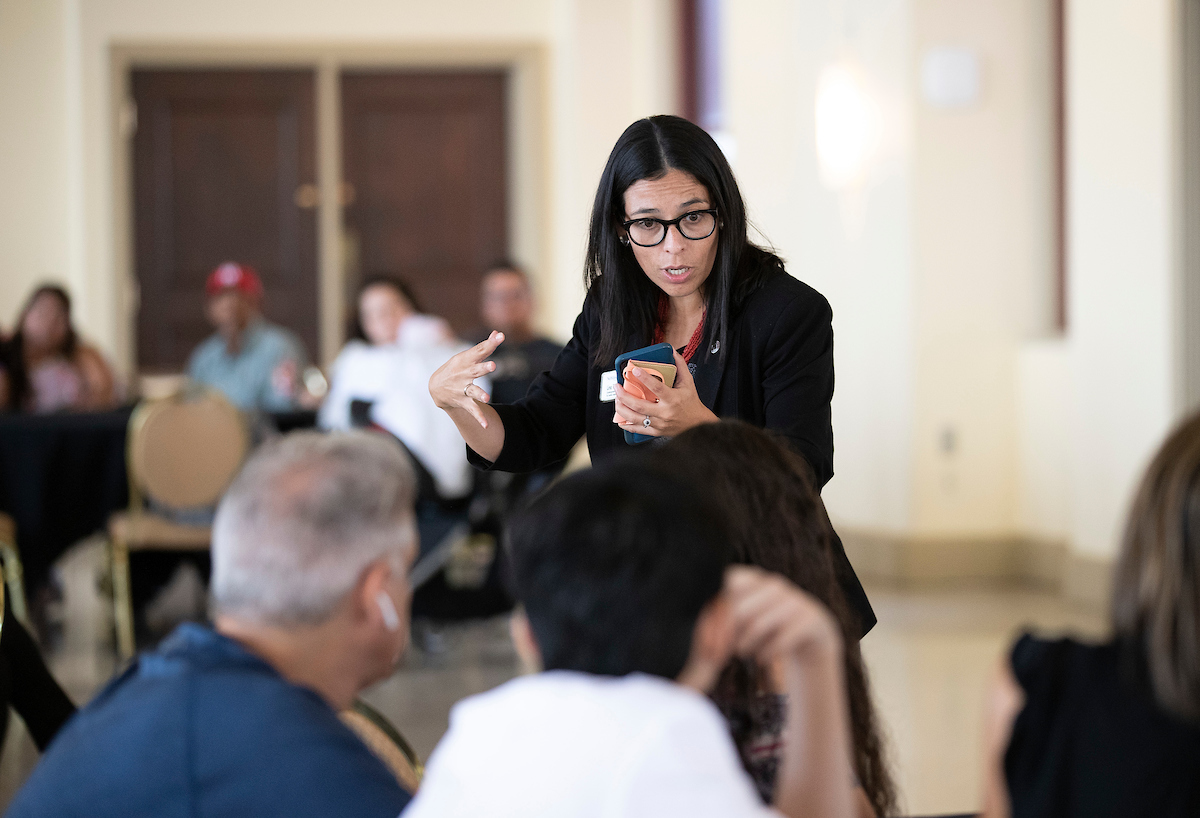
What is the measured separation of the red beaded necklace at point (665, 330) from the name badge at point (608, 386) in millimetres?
126

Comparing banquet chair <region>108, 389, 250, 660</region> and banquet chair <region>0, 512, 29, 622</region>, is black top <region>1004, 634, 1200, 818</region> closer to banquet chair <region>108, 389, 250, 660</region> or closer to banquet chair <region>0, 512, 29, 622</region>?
banquet chair <region>0, 512, 29, 622</region>

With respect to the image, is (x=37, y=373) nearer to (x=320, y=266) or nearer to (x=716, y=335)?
(x=320, y=266)

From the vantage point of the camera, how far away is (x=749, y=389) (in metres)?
1.90

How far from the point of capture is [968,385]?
18.6 feet

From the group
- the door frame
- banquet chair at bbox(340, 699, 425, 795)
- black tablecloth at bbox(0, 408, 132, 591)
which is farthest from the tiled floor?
the door frame

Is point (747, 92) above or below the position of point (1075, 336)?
above

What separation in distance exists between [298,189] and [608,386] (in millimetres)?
7048

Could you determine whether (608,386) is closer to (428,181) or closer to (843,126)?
(843,126)

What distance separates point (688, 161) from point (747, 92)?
511 cm

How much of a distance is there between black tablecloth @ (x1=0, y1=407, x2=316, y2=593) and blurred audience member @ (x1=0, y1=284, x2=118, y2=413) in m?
0.80

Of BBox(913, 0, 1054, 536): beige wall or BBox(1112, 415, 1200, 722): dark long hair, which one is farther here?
BBox(913, 0, 1054, 536): beige wall

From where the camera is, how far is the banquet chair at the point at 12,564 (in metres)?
4.27

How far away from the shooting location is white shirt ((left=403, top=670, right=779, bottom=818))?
88cm

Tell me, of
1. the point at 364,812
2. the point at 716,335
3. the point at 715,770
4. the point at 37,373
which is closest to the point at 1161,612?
the point at 715,770
